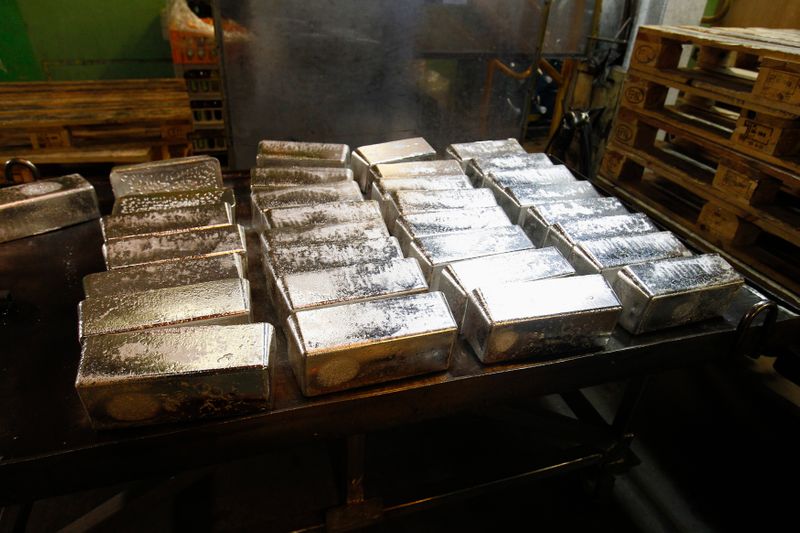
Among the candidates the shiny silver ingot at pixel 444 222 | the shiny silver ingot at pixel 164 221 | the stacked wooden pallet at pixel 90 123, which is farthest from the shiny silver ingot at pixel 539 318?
the stacked wooden pallet at pixel 90 123

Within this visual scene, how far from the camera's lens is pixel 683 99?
4.02 m

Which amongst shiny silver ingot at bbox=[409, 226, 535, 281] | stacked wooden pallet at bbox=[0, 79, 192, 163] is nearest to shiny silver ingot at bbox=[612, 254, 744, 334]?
shiny silver ingot at bbox=[409, 226, 535, 281]

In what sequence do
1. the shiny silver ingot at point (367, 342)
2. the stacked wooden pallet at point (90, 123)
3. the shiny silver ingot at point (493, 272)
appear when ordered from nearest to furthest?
the shiny silver ingot at point (367, 342)
the shiny silver ingot at point (493, 272)
the stacked wooden pallet at point (90, 123)

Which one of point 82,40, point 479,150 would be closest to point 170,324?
point 479,150

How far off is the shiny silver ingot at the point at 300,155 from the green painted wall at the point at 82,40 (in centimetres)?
473

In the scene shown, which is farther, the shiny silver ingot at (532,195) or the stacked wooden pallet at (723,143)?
the stacked wooden pallet at (723,143)

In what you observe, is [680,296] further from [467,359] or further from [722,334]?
[467,359]

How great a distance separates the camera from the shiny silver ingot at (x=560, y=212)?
2.18 metres

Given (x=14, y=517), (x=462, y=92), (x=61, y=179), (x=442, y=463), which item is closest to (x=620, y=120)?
(x=462, y=92)

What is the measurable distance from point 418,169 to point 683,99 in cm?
272

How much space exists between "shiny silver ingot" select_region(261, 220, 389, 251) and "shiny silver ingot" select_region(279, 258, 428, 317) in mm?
235

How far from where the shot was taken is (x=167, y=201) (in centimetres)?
214

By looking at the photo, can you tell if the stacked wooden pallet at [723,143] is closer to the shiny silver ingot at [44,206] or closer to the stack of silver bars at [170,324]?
the stack of silver bars at [170,324]

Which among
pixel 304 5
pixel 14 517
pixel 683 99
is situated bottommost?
pixel 14 517
